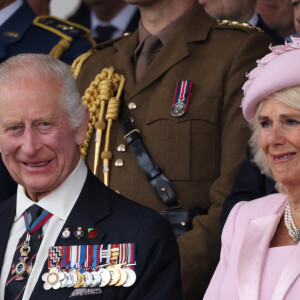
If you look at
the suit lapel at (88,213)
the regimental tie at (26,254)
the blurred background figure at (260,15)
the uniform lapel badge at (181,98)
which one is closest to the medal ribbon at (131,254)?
the suit lapel at (88,213)

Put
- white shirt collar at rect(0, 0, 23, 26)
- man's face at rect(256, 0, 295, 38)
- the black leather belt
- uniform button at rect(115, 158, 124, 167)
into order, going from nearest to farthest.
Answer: the black leather belt → uniform button at rect(115, 158, 124, 167) → man's face at rect(256, 0, 295, 38) → white shirt collar at rect(0, 0, 23, 26)

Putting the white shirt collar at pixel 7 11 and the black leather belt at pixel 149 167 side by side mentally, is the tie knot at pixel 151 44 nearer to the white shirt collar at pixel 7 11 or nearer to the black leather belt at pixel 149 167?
the black leather belt at pixel 149 167

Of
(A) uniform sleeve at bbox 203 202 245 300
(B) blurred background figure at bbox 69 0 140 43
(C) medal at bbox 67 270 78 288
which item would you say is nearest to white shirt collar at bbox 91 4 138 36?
(B) blurred background figure at bbox 69 0 140 43

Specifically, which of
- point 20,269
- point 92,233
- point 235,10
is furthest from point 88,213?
point 235,10

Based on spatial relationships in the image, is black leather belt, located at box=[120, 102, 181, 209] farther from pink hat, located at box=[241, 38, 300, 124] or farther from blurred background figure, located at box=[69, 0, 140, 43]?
blurred background figure, located at box=[69, 0, 140, 43]

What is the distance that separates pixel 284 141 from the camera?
3.53 m

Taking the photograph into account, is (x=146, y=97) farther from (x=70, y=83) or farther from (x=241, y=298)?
(x=241, y=298)

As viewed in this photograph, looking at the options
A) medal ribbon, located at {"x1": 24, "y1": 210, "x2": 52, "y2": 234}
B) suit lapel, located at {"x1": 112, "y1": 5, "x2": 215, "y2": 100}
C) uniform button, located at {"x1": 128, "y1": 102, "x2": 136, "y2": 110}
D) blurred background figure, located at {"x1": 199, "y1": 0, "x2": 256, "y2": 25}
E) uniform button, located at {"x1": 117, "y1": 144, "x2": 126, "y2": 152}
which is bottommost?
medal ribbon, located at {"x1": 24, "y1": 210, "x2": 52, "y2": 234}

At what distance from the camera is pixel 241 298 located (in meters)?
3.40

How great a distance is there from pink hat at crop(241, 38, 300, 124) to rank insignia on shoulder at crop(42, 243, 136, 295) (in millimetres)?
681

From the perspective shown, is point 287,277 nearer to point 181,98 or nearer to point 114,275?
point 114,275

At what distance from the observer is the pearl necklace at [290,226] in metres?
3.49

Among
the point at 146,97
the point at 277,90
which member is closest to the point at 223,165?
the point at 146,97

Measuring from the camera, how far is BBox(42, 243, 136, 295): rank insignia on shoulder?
336 cm
